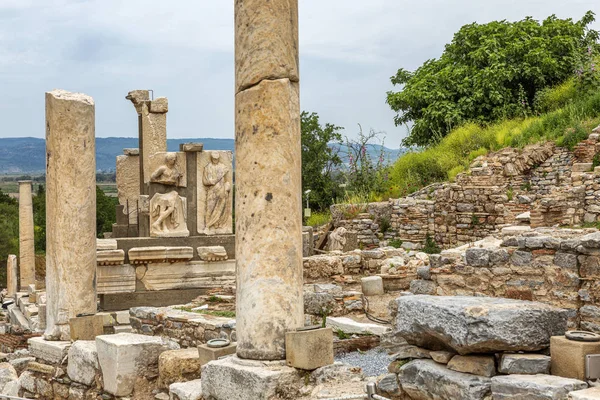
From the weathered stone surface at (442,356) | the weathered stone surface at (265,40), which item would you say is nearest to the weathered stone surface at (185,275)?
the weathered stone surface at (265,40)

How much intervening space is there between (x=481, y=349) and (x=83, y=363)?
15.2 feet

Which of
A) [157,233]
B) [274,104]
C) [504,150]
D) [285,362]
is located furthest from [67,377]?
[504,150]

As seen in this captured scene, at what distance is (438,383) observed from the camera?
14.8 feet

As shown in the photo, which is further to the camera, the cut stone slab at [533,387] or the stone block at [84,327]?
the stone block at [84,327]

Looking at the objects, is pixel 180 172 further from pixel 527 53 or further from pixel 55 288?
pixel 527 53

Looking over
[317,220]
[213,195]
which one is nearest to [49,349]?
[213,195]

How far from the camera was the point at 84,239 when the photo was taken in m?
8.74

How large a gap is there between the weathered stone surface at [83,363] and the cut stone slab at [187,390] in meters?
1.52

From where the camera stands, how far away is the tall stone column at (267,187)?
561 centimetres

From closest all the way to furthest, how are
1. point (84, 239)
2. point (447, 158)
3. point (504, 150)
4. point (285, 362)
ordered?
point (285, 362) < point (84, 239) < point (504, 150) < point (447, 158)

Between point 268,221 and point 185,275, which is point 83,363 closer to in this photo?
point 268,221

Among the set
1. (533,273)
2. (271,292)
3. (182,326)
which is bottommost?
(182,326)

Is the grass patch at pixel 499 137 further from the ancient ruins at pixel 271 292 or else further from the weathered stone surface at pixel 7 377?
the weathered stone surface at pixel 7 377

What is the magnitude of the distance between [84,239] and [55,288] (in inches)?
26.1
